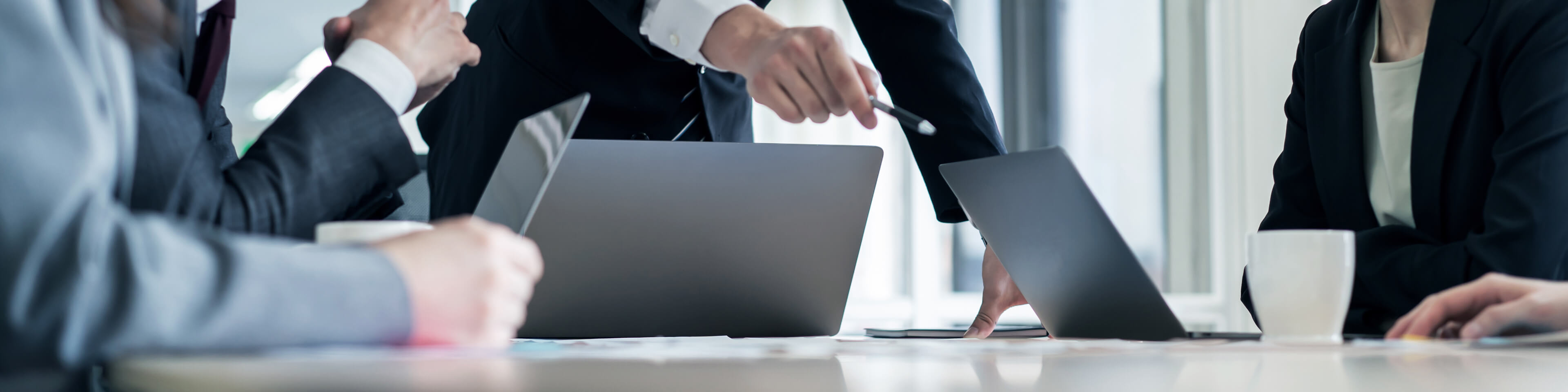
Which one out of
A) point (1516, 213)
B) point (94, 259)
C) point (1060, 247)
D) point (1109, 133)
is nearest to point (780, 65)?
point (1060, 247)

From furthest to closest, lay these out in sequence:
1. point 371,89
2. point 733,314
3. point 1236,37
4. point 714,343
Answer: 1. point 1236,37
2. point 733,314
3. point 371,89
4. point 714,343

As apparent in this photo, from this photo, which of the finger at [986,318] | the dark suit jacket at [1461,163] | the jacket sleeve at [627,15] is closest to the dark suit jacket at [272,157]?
the jacket sleeve at [627,15]

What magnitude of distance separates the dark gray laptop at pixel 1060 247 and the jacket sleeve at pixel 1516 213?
0.59 m

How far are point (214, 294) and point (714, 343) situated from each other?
33 centimetres

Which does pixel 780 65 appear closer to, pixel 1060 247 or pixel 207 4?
pixel 1060 247

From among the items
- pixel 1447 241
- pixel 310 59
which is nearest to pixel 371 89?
pixel 1447 241

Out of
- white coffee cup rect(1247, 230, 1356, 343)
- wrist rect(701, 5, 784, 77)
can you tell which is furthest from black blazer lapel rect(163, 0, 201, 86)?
white coffee cup rect(1247, 230, 1356, 343)

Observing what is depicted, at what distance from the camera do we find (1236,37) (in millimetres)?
3861

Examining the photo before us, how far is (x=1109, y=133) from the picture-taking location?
154 inches

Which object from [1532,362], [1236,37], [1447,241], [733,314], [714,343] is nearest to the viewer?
[1532,362]

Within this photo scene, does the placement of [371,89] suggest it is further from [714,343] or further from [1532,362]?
[1532,362]

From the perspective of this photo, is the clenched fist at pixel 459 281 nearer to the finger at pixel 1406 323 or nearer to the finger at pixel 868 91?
the finger at pixel 868 91

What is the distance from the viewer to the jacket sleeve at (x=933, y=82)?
128cm

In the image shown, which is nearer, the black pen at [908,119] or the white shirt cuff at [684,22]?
the black pen at [908,119]
